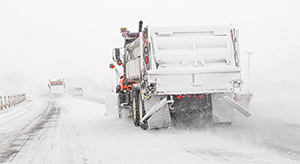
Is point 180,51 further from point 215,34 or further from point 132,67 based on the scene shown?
point 132,67

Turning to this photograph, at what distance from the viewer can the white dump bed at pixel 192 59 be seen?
7.55 m

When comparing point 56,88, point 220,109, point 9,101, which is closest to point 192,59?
point 220,109

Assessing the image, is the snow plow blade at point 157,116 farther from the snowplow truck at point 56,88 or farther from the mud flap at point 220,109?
the snowplow truck at point 56,88

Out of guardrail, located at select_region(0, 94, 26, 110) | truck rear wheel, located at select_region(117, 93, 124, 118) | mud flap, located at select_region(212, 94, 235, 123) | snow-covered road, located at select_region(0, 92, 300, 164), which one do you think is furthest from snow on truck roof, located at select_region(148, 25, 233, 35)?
guardrail, located at select_region(0, 94, 26, 110)

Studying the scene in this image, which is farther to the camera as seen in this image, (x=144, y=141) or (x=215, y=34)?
(x=215, y=34)

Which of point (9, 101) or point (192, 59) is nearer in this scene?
point (192, 59)

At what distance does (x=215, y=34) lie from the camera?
803cm

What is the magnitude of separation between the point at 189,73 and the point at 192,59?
41 cm

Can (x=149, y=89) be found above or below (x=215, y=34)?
below

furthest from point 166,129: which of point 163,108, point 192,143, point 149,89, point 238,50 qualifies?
point 238,50

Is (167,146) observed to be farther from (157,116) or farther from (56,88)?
(56,88)

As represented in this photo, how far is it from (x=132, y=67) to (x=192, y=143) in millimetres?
4307

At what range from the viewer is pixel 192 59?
7.75 metres

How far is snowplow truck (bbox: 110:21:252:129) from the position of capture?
7.57 m
